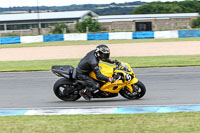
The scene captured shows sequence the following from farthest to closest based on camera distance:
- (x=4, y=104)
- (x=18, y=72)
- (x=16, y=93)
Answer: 1. (x=18, y=72)
2. (x=16, y=93)
3. (x=4, y=104)

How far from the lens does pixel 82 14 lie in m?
77.8

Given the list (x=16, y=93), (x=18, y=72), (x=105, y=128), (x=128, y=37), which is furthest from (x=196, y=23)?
(x=105, y=128)

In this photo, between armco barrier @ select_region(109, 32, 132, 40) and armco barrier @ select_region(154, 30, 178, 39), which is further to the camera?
armco barrier @ select_region(109, 32, 132, 40)

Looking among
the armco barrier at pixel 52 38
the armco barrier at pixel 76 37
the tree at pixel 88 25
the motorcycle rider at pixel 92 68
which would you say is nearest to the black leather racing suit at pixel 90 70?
the motorcycle rider at pixel 92 68

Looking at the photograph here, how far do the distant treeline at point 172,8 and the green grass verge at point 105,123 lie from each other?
88.8 meters

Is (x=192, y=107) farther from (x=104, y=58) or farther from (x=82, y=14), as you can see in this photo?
(x=82, y=14)

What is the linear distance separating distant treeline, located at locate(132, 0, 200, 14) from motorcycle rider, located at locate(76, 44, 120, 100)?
286ft

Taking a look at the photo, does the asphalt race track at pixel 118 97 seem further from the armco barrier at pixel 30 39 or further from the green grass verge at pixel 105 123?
the armco barrier at pixel 30 39

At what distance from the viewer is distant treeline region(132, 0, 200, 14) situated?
315 ft

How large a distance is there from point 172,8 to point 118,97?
88493 mm

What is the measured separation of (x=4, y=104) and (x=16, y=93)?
1548mm

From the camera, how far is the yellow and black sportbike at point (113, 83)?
9.02 meters

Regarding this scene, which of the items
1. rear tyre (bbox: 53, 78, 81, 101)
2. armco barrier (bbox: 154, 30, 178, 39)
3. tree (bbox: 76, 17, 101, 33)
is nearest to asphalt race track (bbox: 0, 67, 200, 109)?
rear tyre (bbox: 53, 78, 81, 101)

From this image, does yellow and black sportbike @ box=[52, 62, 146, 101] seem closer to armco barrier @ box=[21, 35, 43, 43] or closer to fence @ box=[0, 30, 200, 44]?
fence @ box=[0, 30, 200, 44]
